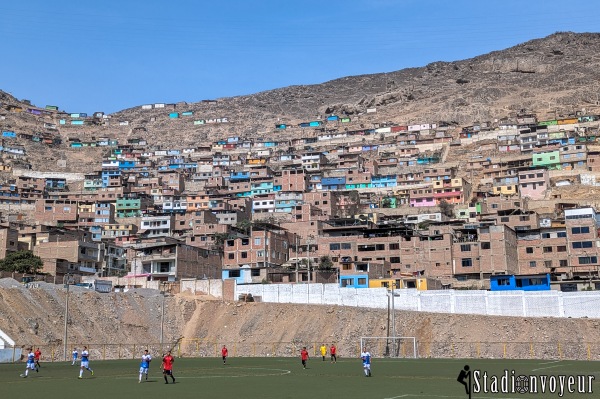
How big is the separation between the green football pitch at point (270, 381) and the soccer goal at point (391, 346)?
365 inches

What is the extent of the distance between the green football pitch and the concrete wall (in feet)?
56.4

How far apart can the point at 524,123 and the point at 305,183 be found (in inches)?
2305

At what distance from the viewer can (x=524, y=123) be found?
6609 inches

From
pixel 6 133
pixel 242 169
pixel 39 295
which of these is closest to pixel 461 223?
pixel 39 295

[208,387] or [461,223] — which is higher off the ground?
[461,223]

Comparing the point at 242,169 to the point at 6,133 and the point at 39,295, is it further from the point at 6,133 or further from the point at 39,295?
the point at 39,295

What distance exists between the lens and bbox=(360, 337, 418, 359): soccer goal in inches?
2057

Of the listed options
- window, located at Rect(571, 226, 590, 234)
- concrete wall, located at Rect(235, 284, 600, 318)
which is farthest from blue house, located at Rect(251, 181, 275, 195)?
concrete wall, located at Rect(235, 284, 600, 318)

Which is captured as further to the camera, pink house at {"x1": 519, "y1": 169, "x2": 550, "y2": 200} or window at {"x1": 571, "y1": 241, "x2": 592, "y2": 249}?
pink house at {"x1": 519, "y1": 169, "x2": 550, "y2": 200}

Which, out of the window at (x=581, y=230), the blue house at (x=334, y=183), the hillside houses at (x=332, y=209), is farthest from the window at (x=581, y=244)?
the blue house at (x=334, y=183)

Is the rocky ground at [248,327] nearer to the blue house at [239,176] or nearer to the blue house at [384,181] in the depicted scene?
the blue house at [384,181]

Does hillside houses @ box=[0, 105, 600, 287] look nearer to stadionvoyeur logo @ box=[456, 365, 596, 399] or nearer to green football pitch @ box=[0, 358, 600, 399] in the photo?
green football pitch @ box=[0, 358, 600, 399]

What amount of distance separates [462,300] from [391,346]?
10095 mm

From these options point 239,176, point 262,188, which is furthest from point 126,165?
point 262,188
